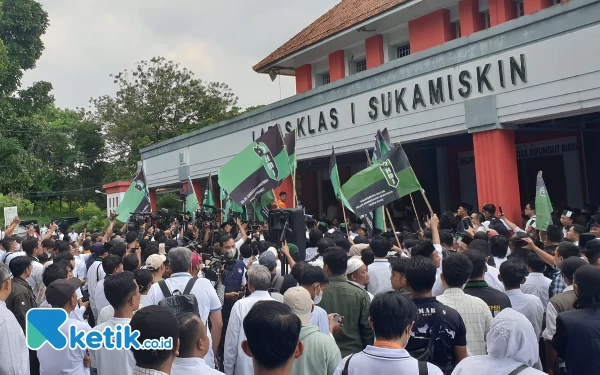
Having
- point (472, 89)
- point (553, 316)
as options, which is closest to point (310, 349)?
point (553, 316)

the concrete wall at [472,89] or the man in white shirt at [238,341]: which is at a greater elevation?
the concrete wall at [472,89]

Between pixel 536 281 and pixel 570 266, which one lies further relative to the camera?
pixel 536 281

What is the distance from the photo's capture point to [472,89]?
13.4m

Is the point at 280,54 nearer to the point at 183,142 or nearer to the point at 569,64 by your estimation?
the point at 183,142

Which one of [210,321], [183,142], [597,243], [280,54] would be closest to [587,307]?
[597,243]

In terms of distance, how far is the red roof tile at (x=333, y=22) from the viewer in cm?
1854

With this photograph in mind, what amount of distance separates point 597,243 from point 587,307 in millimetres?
1583

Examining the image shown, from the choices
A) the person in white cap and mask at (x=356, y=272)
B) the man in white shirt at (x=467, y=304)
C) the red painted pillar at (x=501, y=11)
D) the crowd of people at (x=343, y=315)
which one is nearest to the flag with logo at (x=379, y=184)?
the crowd of people at (x=343, y=315)

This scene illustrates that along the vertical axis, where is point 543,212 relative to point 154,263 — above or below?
above

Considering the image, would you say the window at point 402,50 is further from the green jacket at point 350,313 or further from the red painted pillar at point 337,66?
the green jacket at point 350,313

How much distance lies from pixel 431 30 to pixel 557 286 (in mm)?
14068

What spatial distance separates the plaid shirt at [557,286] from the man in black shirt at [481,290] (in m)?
0.98

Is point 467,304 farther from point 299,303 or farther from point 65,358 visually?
point 65,358

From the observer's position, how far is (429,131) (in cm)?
1455
